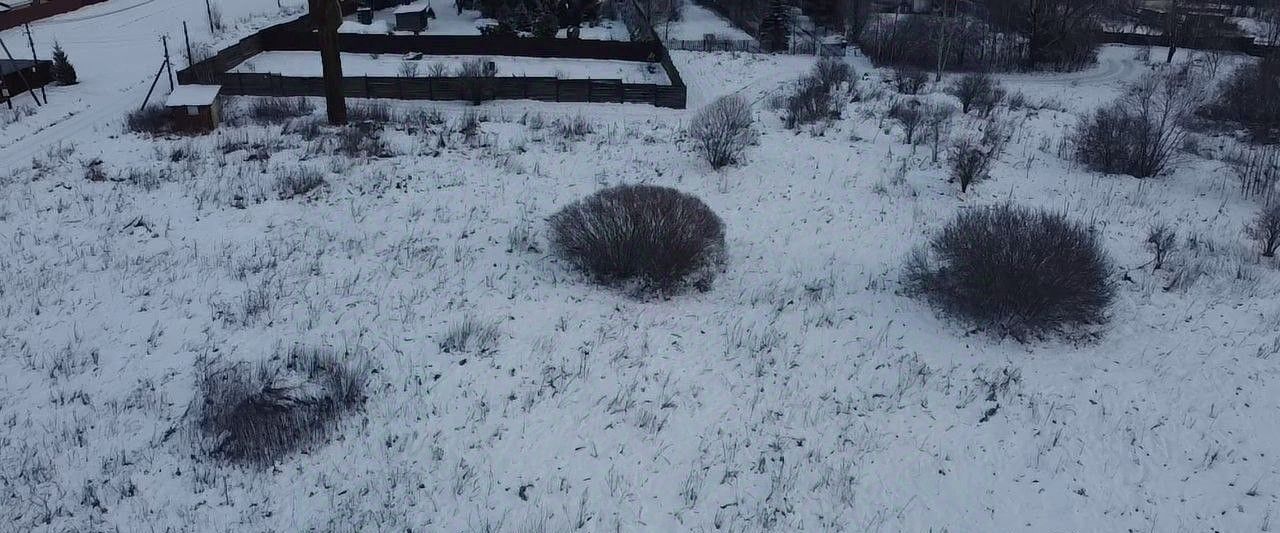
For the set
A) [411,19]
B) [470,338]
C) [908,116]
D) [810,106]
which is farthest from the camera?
[411,19]

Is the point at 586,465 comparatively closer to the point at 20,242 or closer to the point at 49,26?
the point at 20,242

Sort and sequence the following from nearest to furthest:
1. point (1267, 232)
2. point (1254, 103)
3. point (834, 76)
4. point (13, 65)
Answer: point (1267, 232), point (13, 65), point (1254, 103), point (834, 76)

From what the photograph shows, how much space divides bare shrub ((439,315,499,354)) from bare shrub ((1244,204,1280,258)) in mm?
13492

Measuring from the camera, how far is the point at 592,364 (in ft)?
31.3

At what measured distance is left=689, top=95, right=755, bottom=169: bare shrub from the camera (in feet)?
55.6

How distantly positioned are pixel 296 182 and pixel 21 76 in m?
13.3

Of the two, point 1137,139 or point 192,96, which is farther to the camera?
point 192,96

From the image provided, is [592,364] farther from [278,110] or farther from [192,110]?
[278,110]

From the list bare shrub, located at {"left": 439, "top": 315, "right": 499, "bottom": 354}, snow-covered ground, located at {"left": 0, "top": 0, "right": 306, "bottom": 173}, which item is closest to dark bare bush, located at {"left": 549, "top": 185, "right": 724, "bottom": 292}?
bare shrub, located at {"left": 439, "top": 315, "right": 499, "bottom": 354}

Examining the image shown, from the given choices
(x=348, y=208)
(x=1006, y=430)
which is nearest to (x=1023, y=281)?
(x=1006, y=430)

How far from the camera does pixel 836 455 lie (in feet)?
27.0

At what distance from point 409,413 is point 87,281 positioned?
6.29 m

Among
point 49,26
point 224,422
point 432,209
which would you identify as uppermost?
point 49,26

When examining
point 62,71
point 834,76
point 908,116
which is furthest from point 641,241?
point 62,71
